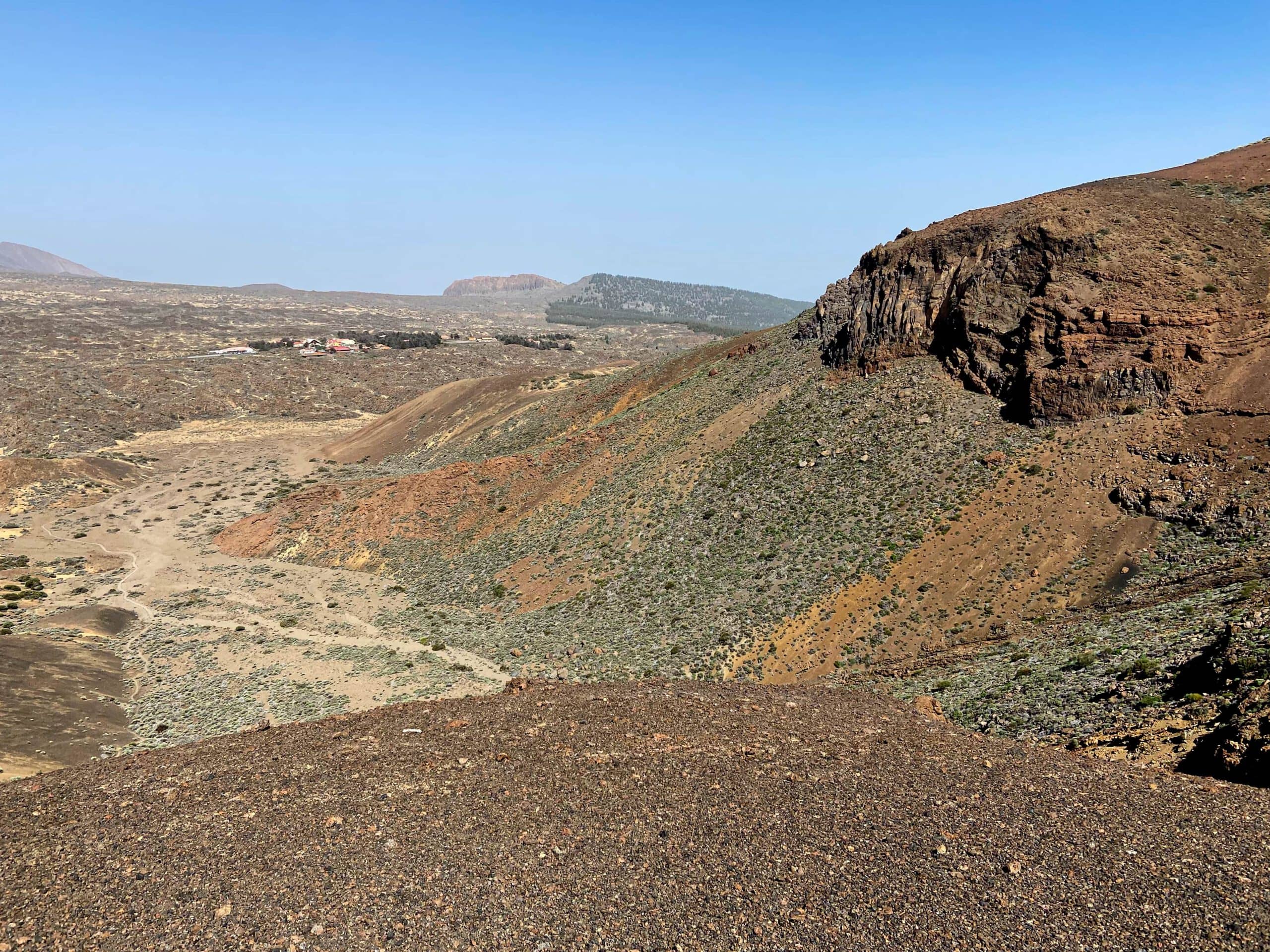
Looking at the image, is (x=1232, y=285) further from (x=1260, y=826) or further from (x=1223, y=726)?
(x=1260, y=826)

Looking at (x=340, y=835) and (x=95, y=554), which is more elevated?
(x=340, y=835)

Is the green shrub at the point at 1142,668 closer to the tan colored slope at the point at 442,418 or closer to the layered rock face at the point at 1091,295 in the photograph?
the layered rock face at the point at 1091,295

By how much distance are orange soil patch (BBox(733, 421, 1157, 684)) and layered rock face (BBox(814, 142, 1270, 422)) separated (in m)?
3.23

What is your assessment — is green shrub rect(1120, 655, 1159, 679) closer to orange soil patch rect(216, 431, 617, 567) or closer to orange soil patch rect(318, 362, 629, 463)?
orange soil patch rect(216, 431, 617, 567)

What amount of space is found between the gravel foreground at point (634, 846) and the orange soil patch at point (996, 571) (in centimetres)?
887

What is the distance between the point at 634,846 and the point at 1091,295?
31.6 metres

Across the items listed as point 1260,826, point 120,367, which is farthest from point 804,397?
point 120,367

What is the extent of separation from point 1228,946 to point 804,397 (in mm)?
33475

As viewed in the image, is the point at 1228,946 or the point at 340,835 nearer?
the point at 1228,946

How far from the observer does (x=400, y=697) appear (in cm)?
2783

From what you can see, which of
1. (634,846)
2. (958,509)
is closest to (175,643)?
(634,846)

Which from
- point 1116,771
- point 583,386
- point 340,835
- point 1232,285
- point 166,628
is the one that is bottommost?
point 166,628

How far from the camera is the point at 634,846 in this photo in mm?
12680

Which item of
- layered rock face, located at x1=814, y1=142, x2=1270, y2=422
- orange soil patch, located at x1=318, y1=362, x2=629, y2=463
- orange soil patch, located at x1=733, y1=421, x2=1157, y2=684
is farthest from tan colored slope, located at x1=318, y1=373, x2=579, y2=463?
orange soil patch, located at x1=733, y1=421, x2=1157, y2=684
